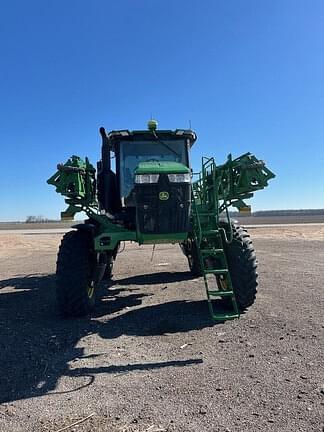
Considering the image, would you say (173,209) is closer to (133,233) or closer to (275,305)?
(133,233)

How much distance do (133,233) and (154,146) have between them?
1.96 metres

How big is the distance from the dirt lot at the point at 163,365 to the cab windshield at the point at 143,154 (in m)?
2.34

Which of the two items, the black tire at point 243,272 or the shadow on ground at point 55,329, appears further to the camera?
the black tire at point 243,272

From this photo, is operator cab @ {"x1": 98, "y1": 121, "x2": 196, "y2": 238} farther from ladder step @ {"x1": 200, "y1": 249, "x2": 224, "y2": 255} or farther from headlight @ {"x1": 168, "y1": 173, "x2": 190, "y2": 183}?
ladder step @ {"x1": 200, "y1": 249, "x2": 224, "y2": 255}

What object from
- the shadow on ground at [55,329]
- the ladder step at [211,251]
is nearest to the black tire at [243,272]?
the ladder step at [211,251]

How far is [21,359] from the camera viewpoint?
16.8 feet

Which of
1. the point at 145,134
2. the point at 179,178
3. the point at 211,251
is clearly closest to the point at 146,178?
the point at 179,178

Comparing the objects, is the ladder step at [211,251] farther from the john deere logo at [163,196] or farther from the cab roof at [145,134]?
the cab roof at [145,134]

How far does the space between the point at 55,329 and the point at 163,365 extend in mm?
2216

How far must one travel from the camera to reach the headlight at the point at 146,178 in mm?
6461

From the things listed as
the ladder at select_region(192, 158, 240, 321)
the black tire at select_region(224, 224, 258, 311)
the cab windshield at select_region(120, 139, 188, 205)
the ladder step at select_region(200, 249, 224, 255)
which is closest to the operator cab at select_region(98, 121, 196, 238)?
the cab windshield at select_region(120, 139, 188, 205)

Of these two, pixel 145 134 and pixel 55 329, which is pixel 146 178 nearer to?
pixel 145 134

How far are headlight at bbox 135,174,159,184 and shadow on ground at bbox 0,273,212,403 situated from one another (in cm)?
214

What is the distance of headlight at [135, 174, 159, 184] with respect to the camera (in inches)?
254
